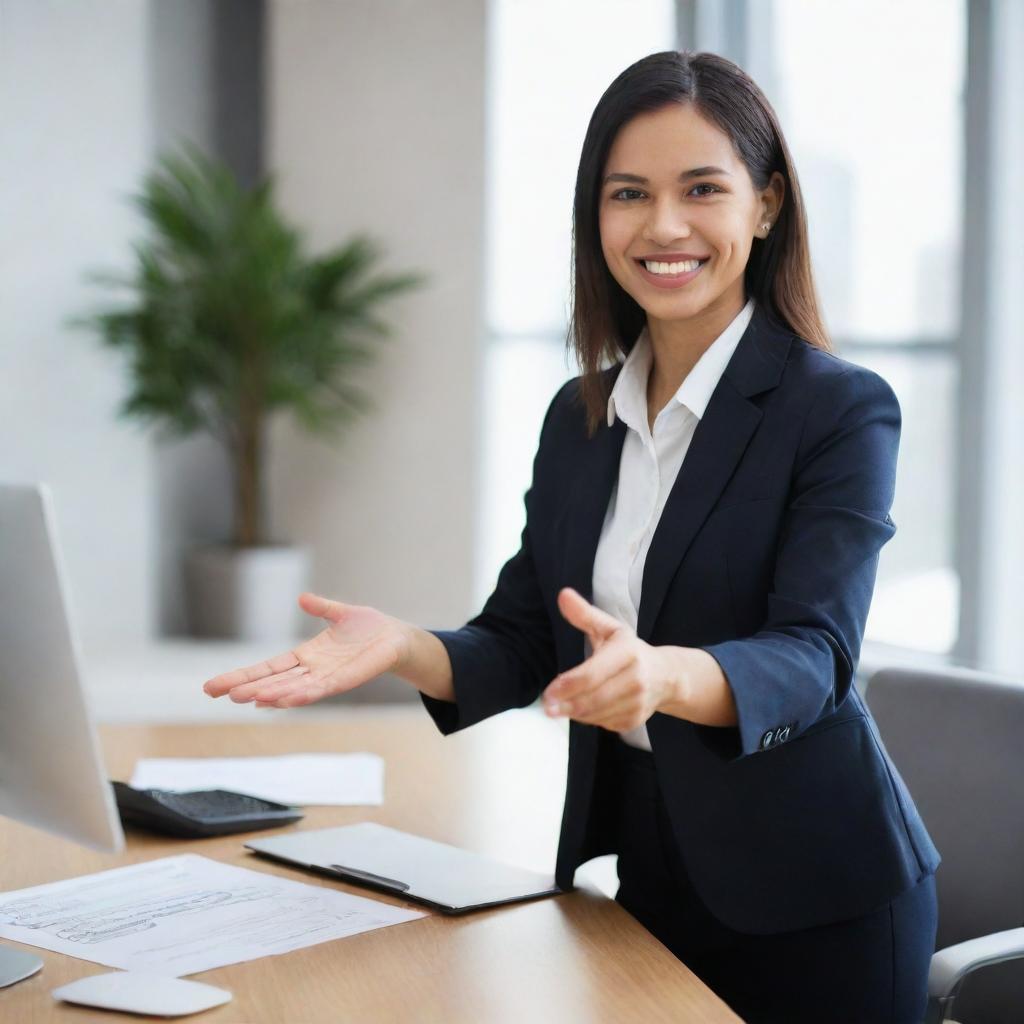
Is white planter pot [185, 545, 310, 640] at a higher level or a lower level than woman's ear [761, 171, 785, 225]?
lower

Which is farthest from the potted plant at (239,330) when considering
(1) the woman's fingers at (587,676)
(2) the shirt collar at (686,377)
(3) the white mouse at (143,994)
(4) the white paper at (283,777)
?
(1) the woman's fingers at (587,676)

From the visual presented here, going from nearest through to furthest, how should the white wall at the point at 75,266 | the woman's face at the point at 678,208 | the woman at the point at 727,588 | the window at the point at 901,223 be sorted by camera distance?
the woman at the point at 727,588, the woman's face at the point at 678,208, the window at the point at 901,223, the white wall at the point at 75,266

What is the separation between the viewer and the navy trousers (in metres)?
1.56

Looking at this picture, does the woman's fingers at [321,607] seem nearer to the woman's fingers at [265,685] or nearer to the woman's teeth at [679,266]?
the woman's fingers at [265,685]

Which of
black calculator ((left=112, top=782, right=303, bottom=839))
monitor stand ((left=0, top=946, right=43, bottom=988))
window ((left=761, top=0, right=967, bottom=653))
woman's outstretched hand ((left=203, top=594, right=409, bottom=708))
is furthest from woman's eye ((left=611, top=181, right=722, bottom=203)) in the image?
window ((left=761, top=0, right=967, bottom=653))

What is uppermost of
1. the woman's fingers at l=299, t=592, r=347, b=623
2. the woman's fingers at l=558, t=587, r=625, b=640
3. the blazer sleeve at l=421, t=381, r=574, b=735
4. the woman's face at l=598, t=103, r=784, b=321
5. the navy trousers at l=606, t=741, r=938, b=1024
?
the woman's face at l=598, t=103, r=784, b=321

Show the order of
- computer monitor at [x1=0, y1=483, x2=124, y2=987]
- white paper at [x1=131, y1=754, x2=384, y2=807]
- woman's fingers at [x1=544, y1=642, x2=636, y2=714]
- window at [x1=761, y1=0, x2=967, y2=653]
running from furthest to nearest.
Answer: window at [x1=761, y1=0, x2=967, y2=653]
white paper at [x1=131, y1=754, x2=384, y2=807]
computer monitor at [x1=0, y1=483, x2=124, y2=987]
woman's fingers at [x1=544, y1=642, x2=636, y2=714]

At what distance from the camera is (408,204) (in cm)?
510

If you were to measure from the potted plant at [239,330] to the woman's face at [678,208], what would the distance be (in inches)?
124

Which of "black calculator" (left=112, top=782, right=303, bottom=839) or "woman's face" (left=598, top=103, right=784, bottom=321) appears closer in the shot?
"woman's face" (left=598, top=103, right=784, bottom=321)

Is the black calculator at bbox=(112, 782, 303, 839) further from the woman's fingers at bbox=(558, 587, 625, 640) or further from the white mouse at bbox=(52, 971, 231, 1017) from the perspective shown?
the woman's fingers at bbox=(558, 587, 625, 640)

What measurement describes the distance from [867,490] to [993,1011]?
785mm

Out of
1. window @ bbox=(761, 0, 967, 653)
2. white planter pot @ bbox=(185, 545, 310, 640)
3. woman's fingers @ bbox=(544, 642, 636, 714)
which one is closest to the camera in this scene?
woman's fingers @ bbox=(544, 642, 636, 714)

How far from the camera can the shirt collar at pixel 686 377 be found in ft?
5.41
